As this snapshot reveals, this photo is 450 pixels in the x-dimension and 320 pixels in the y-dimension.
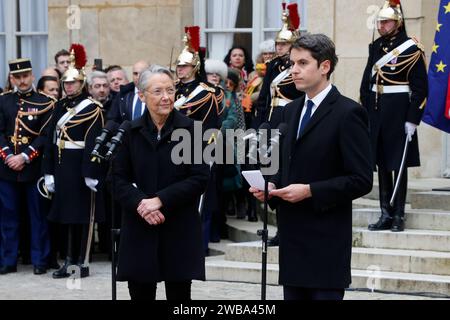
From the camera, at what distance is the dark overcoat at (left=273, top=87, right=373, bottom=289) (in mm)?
6070

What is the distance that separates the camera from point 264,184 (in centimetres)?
620

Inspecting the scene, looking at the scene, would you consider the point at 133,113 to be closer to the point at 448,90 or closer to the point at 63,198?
the point at 63,198

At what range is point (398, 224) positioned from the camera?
10336 millimetres

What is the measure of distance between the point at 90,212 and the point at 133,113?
1.03 metres

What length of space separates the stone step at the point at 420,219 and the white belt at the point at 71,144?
2599 millimetres

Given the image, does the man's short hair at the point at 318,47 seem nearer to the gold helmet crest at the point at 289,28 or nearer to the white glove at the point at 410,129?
the white glove at the point at 410,129

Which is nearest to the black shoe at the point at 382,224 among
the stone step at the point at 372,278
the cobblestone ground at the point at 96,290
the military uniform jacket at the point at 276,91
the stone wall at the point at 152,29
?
the stone step at the point at 372,278

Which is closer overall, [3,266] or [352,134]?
[352,134]

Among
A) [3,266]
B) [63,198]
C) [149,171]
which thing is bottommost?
[3,266]

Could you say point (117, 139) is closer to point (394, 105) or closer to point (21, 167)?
point (394, 105)

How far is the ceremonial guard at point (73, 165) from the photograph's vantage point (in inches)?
426

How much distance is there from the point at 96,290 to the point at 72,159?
142 cm

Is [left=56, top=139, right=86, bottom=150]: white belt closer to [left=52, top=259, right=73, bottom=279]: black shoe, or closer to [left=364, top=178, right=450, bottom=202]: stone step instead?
[left=52, top=259, right=73, bottom=279]: black shoe
